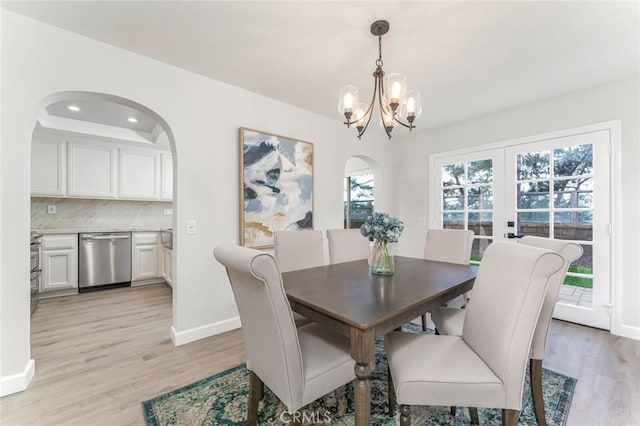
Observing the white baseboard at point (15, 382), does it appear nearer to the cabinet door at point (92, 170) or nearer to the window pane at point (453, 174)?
the cabinet door at point (92, 170)

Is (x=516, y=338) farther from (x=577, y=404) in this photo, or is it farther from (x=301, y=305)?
(x=577, y=404)

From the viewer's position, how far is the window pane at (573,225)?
8.97ft

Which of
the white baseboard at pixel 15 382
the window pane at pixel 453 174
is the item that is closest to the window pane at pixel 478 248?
the window pane at pixel 453 174

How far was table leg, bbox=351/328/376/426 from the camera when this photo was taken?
1.06 m

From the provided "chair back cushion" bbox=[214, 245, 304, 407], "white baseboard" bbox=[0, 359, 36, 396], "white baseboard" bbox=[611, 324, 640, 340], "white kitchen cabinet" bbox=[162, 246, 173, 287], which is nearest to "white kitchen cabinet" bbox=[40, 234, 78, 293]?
"white kitchen cabinet" bbox=[162, 246, 173, 287]

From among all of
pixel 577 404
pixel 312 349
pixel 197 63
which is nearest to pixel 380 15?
pixel 197 63

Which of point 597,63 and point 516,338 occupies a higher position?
point 597,63

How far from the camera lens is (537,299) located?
1018mm

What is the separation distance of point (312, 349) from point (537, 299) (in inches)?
38.2

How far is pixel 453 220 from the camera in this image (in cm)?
376

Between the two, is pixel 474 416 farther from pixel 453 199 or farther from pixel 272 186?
pixel 453 199

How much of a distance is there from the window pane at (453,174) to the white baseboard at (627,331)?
6.80 feet

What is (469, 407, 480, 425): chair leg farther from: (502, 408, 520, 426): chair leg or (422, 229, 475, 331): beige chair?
(422, 229, 475, 331): beige chair

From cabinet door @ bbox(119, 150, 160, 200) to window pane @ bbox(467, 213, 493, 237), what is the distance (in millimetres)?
4869
